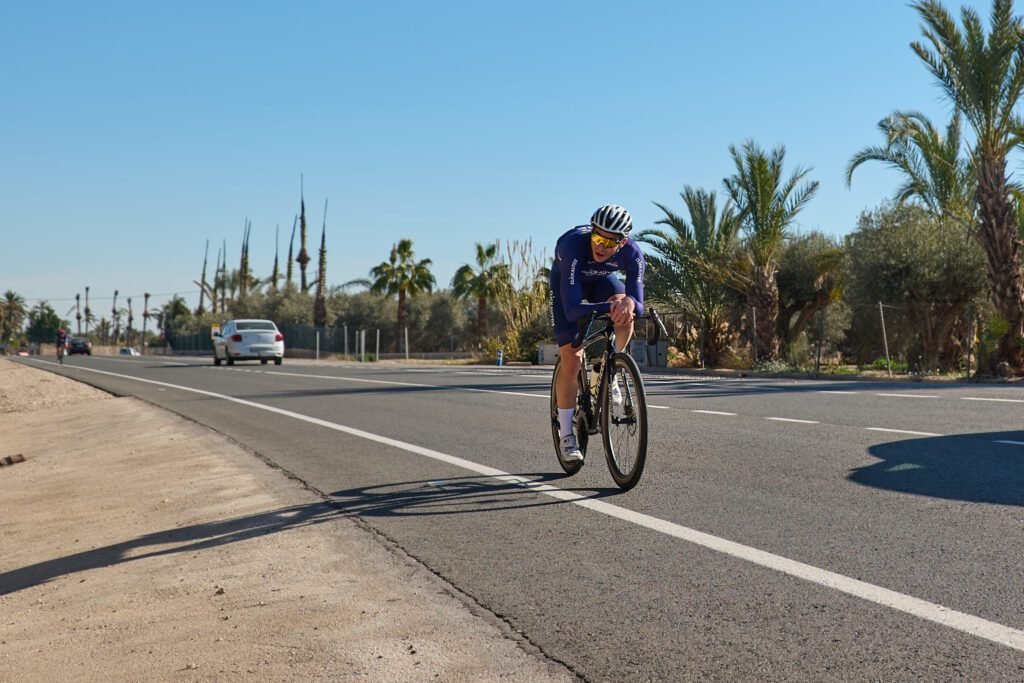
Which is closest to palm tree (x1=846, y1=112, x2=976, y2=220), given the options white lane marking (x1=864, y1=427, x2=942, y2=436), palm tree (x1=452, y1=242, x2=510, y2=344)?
white lane marking (x1=864, y1=427, x2=942, y2=436)

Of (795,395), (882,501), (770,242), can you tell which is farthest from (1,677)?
(770,242)

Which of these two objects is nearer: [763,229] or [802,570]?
[802,570]

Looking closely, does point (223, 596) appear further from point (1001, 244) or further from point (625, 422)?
point (1001, 244)

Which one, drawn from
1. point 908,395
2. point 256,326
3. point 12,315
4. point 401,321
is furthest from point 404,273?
point 12,315

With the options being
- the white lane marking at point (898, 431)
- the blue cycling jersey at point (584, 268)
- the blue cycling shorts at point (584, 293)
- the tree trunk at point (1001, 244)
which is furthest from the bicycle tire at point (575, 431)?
the tree trunk at point (1001, 244)

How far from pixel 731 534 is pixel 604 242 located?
81.5 inches

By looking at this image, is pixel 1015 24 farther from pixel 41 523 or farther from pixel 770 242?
pixel 41 523

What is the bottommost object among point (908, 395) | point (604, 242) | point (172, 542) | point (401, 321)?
point (172, 542)

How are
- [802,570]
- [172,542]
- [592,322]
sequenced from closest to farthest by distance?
[802,570] < [172,542] < [592,322]

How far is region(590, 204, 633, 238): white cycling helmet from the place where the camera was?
20.4 ft

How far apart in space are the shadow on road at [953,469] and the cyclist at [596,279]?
183 centimetres

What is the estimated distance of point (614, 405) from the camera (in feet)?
21.3

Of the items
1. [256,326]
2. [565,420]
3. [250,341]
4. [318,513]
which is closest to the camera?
[318,513]

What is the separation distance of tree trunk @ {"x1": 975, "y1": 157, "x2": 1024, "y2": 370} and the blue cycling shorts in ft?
50.0
